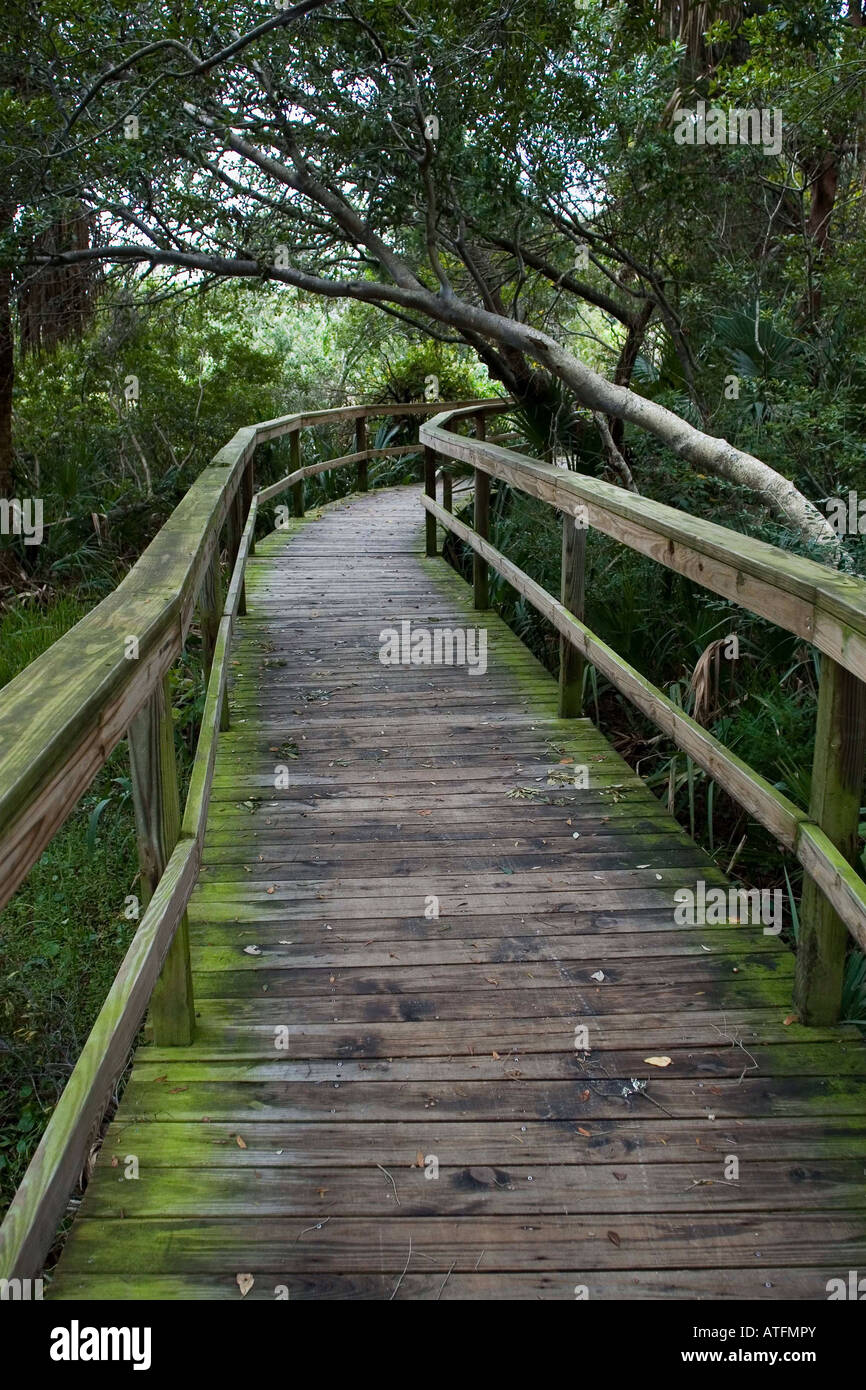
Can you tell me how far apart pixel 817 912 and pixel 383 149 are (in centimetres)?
720

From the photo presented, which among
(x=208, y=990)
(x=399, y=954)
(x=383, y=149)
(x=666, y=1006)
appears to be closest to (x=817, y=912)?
(x=666, y=1006)

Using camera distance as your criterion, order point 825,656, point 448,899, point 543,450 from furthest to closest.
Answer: point 543,450 → point 448,899 → point 825,656

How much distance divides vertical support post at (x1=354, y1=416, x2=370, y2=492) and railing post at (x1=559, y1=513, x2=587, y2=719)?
30.2 feet

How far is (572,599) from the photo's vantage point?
4910mm

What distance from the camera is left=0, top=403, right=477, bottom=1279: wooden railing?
1456 mm

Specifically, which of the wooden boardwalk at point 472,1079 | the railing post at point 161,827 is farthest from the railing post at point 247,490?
the railing post at point 161,827

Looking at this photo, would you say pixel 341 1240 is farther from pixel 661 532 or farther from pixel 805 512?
pixel 805 512

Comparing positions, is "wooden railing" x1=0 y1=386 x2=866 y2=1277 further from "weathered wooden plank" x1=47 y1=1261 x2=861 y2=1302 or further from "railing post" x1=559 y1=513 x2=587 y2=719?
"railing post" x1=559 y1=513 x2=587 y2=719

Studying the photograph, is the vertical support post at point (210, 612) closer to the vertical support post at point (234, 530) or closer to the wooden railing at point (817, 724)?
the wooden railing at point (817, 724)

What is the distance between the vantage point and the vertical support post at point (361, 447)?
1404cm

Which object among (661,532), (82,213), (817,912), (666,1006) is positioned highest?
(82,213)

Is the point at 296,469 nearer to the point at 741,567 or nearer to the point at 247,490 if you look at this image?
the point at 247,490

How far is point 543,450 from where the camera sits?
1036cm
